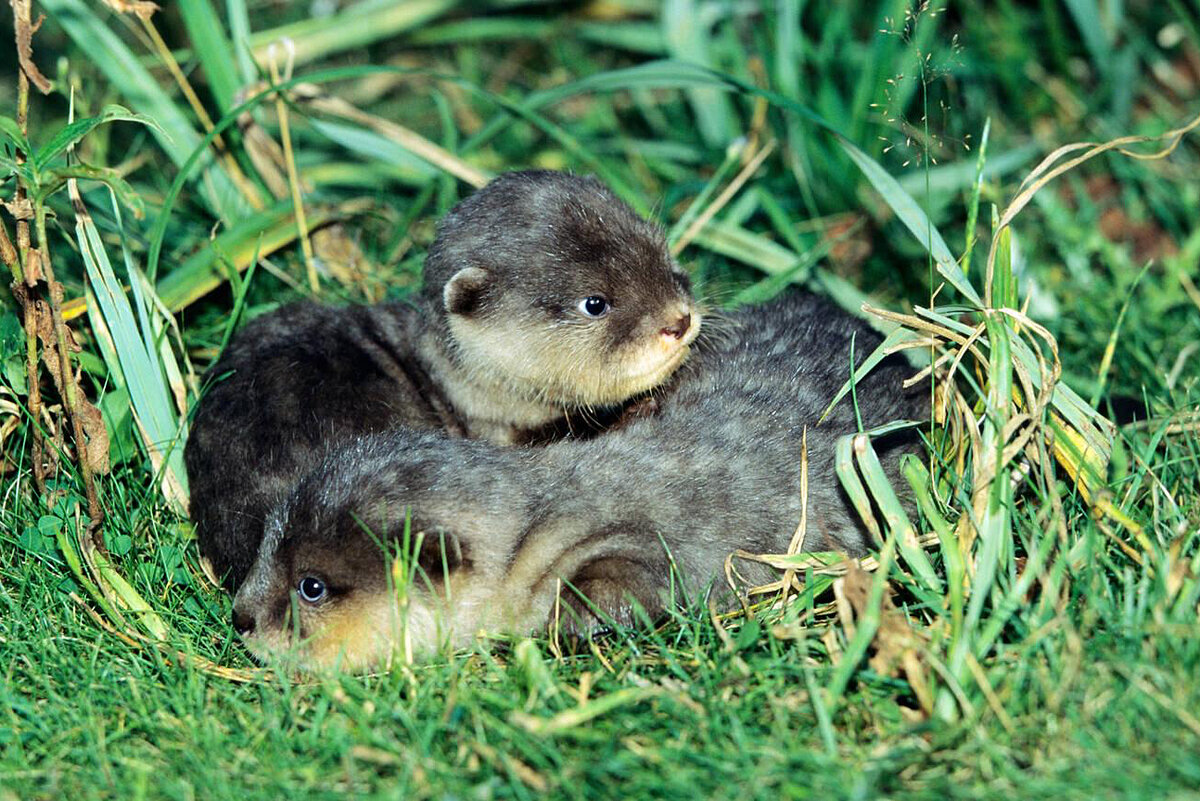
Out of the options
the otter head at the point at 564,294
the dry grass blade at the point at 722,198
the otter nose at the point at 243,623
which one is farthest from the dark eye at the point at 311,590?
the dry grass blade at the point at 722,198

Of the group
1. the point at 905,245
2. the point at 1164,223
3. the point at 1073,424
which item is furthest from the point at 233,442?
the point at 1164,223

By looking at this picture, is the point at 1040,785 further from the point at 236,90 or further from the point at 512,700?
the point at 236,90

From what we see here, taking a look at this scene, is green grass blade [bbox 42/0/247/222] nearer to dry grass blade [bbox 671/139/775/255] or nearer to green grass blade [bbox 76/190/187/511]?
green grass blade [bbox 76/190/187/511]

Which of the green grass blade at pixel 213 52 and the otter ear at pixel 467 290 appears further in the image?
the green grass blade at pixel 213 52

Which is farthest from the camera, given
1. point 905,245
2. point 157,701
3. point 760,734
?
point 905,245

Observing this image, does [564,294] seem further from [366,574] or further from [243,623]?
[243,623]

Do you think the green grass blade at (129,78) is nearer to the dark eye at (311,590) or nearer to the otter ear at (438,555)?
the dark eye at (311,590)

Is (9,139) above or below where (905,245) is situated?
above
